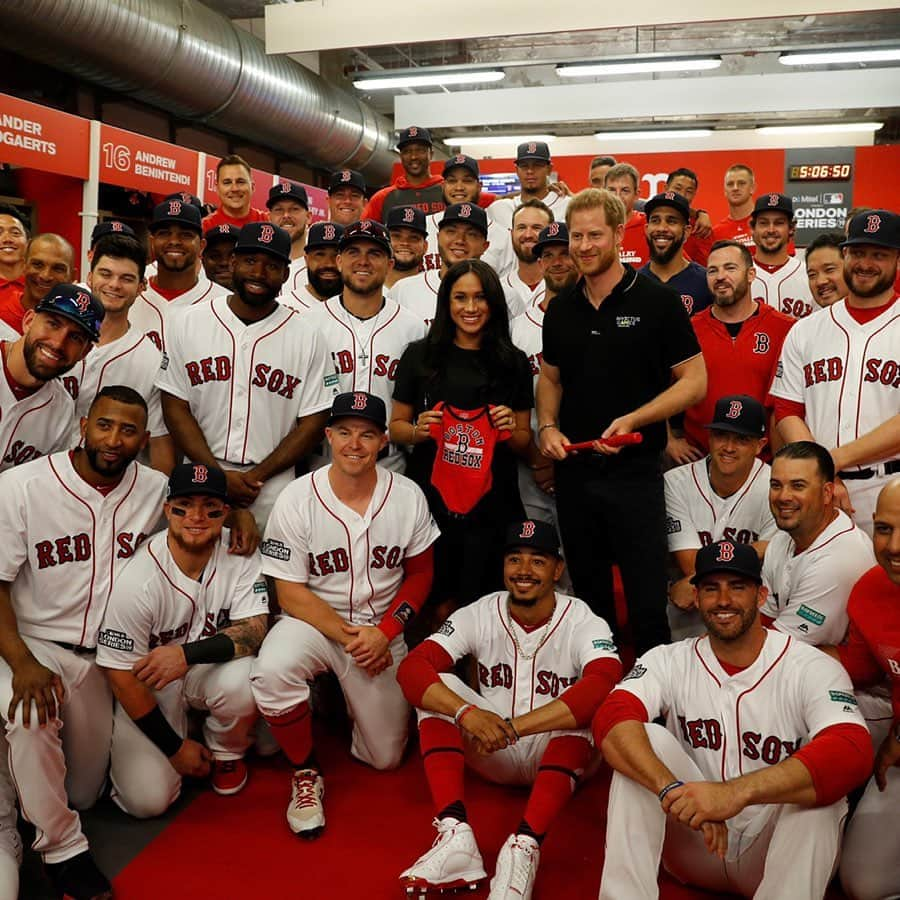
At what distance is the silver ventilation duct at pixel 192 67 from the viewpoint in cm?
813

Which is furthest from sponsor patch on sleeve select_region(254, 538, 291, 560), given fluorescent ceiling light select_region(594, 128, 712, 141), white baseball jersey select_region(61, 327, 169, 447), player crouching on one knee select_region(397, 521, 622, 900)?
fluorescent ceiling light select_region(594, 128, 712, 141)

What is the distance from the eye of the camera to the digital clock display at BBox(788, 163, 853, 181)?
12.5m

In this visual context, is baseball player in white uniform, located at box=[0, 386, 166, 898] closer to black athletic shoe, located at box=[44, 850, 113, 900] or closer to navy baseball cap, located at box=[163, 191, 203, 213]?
black athletic shoe, located at box=[44, 850, 113, 900]

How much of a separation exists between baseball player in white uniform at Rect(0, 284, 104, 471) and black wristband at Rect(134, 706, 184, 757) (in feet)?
4.04

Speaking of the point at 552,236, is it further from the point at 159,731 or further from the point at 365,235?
the point at 159,731

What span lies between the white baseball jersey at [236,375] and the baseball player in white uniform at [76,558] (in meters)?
0.57

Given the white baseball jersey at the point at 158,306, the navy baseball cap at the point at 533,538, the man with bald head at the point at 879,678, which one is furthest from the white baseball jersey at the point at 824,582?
the white baseball jersey at the point at 158,306

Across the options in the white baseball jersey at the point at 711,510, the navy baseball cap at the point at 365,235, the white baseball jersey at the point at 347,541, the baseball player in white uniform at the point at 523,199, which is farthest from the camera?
the baseball player in white uniform at the point at 523,199

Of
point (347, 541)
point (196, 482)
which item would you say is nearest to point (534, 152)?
point (347, 541)

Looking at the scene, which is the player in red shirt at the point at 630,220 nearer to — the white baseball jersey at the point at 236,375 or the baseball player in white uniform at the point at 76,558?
the white baseball jersey at the point at 236,375

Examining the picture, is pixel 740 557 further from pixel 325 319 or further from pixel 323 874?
pixel 325 319

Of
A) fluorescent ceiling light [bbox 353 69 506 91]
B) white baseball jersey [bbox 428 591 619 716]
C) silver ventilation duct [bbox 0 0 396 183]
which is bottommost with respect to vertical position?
white baseball jersey [bbox 428 591 619 716]

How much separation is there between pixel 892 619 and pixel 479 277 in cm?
217

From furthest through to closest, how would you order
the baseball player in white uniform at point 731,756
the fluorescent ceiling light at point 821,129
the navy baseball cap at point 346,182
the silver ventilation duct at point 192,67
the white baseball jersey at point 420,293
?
the fluorescent ceiling light at point 821,129
the silver ventilation duct at point 192,67
the navy baseball cap at point 346,182
the white baseball jersey at point 420,293
the baseball player in white uniform at point 731,756
